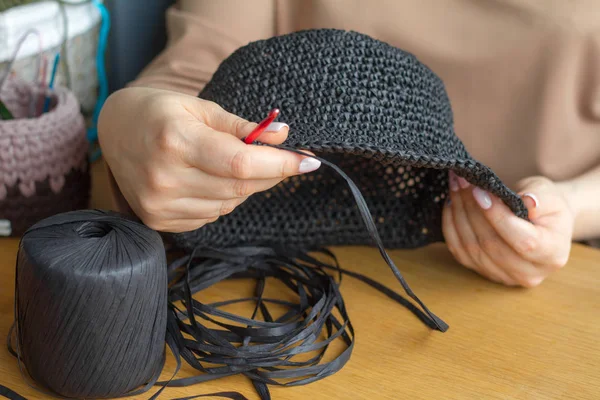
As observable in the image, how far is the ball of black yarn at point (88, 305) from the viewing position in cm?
35

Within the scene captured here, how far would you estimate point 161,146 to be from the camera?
37 centimetres

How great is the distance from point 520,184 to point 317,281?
0.77 feet

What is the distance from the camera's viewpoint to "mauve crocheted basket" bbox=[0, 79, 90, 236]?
0.54 m

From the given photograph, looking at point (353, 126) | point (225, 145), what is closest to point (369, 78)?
point (353, 126)

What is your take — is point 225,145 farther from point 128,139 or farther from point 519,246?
point 519,246

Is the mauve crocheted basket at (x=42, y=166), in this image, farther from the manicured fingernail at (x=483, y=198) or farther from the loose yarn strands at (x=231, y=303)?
the manicured fingernail at (x=483, y=198)

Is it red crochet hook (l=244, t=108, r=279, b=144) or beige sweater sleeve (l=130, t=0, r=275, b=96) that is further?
beige sweater sleeve (l=130, t=0, r=275, b=96)

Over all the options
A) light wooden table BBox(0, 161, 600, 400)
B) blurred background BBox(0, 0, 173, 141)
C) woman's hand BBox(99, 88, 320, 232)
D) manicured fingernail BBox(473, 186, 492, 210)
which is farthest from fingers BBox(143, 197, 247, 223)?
blurred background BBox(0, 0, 173, 141)

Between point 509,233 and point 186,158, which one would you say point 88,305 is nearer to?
point 186,158

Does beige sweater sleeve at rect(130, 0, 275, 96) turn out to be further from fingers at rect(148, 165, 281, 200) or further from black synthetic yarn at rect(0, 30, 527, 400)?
fingers at rect(148, 165, 281, 200)

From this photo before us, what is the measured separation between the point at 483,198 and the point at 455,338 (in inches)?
5.1

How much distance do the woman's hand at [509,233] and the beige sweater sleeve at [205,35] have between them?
34cm

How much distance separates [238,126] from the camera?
0.38 m

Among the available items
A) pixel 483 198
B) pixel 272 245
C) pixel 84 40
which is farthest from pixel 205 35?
pixel 483 198
